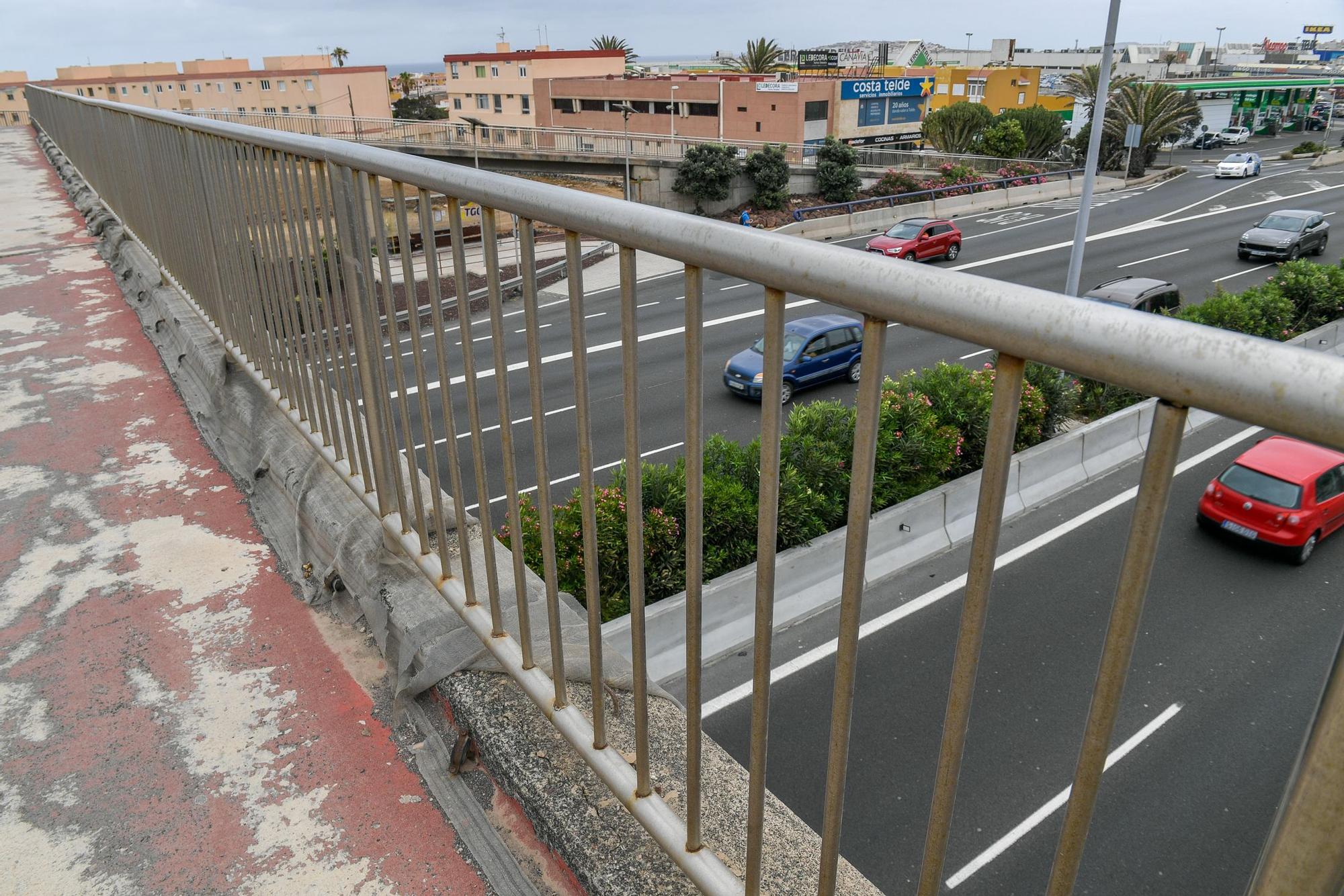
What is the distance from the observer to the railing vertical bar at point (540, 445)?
1.53 m

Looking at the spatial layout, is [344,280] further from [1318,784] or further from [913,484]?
[913,484]

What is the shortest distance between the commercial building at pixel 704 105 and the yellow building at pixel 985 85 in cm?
1412

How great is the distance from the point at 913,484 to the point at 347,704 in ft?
30.2

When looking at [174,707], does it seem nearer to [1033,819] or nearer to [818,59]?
[1033,819]

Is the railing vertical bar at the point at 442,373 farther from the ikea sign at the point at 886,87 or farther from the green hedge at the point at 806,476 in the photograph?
the ikea sign at the point at 886,87

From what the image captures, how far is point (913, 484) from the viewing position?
10719 mm

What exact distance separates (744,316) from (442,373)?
20.7 meters

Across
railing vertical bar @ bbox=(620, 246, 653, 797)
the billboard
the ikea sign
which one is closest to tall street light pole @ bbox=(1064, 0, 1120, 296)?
railing vertical bar @ bbox=(620, 246, 653, 797)

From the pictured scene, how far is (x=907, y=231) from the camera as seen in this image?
26656 mm

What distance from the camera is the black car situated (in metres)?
17.0

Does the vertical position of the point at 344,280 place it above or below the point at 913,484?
above

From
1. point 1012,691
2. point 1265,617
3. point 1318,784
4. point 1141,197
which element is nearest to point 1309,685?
point 1265,617

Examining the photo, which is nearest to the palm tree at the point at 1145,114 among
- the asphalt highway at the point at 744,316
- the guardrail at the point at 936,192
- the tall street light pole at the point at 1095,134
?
the asphalt highway at the point at 744,316

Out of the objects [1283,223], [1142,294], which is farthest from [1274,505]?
[1283,223]
